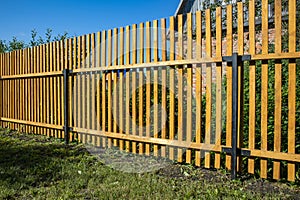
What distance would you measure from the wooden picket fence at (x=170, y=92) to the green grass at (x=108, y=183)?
10.4 inches

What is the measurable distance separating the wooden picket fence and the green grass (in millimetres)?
263

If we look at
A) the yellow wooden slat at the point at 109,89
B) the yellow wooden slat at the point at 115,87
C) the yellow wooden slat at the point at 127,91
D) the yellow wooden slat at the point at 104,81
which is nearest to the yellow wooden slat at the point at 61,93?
the yellow wooden slat at the point at 104,81

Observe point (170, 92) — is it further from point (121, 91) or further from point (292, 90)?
point (292, 90)

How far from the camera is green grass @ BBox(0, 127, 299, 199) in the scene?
2781 millimetres

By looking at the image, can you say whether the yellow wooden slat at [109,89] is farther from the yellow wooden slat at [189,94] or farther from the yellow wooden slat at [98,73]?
the yellow wooden slat at [189,94]

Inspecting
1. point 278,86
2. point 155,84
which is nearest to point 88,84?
point 155,84

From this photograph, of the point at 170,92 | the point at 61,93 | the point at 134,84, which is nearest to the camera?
the point at 170,92

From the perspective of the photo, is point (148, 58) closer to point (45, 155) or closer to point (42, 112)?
point (45, 155)

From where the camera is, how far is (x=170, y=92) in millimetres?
3877

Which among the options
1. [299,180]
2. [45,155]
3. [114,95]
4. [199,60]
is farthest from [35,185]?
[299,180]

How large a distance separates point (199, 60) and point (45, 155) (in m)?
2.60

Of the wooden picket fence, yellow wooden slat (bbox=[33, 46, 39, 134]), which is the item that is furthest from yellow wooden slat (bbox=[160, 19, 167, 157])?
yellow wooden slat (bbox=[33, 46, 39, 134])

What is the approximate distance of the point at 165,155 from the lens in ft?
13.3

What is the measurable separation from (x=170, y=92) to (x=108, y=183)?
1.40 metres
